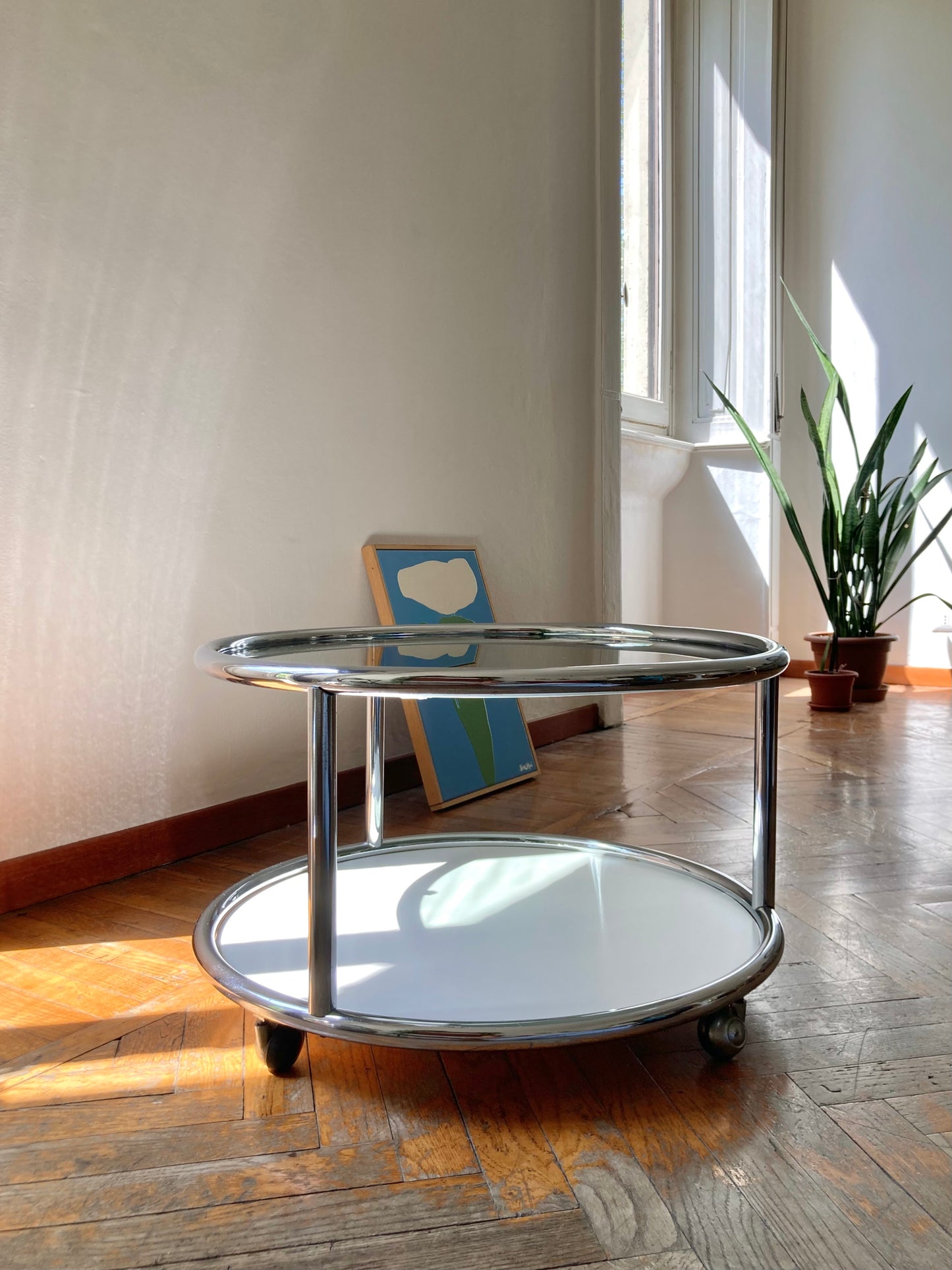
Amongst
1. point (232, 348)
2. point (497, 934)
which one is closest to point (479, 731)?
point (232, 348)

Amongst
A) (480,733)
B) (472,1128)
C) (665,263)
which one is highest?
(665,263)

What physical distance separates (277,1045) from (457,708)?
1098 millimetres

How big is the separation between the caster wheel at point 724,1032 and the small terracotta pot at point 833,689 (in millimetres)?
2174

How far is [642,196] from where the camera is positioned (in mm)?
3510

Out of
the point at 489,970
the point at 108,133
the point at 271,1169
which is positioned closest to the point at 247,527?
the point at 108,133

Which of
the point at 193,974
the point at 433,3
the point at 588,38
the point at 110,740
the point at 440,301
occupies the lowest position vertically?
the point at 193,974

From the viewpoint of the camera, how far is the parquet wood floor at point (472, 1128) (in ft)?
2.03

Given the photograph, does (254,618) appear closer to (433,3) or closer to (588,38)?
(433,3)

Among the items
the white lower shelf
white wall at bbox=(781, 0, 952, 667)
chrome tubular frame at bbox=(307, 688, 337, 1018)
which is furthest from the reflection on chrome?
white wall at bbox=(781, 0, 952, 667)

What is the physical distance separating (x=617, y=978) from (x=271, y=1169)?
31cm

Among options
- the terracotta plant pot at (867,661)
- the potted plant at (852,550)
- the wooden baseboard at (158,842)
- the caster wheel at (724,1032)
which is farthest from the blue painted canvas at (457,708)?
the terracotta plant pot at (867,661)

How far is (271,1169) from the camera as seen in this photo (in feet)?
2.26

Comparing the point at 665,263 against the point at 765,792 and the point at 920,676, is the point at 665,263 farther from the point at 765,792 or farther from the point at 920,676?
the point at 765,792

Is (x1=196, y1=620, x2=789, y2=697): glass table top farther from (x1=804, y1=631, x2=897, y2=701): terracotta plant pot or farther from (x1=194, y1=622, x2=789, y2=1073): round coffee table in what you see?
(x1=804, y1=631, x2=897, y2=701): terracotta plant pot
